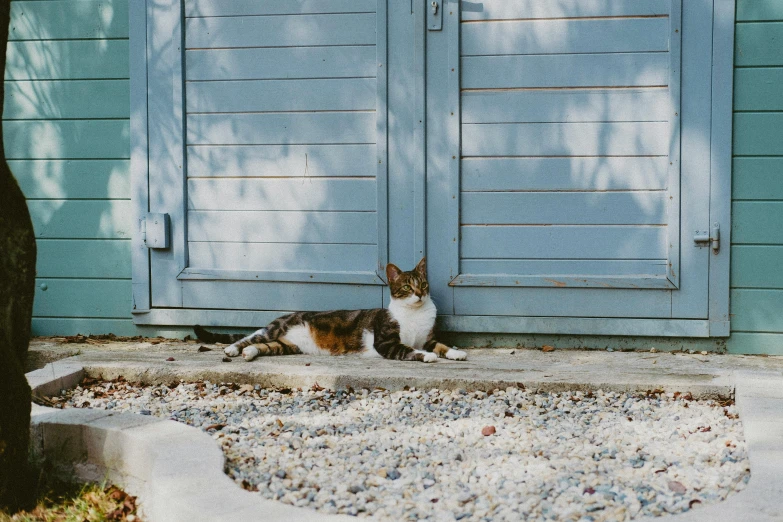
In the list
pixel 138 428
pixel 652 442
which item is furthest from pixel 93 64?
pixel 652 442

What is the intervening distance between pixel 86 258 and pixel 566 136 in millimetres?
2677

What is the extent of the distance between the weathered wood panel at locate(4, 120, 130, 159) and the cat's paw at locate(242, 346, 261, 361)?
1.38 m

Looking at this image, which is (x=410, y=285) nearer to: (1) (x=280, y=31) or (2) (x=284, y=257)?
(2) (x=284, y=257)

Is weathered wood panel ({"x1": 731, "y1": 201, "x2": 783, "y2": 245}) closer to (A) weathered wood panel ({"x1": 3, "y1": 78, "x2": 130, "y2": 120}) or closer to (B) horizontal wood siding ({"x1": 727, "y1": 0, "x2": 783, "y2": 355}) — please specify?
(B) horizontal wood siding ({"x1": 727, "y1": 0, "x2": 783, "y2": 355})

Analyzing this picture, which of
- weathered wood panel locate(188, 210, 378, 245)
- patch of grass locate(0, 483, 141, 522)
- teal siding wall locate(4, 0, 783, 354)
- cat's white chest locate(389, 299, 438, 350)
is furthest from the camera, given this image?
teal siding wall locate(4, 0, 783, 354)

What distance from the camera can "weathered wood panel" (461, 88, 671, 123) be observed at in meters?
3.90

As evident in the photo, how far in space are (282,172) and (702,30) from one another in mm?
2204

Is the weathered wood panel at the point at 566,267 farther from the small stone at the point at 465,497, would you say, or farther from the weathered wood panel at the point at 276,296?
the small stone at the point at 465,497

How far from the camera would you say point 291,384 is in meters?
3.40

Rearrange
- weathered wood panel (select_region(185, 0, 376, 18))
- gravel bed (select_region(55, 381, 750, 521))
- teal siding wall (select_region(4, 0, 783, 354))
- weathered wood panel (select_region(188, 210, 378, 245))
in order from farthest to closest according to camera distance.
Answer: teal siding wall (select_region(4, 0, 783, 354)) → weathered wood panel (select_region(188, 210, 378, 245)) → weathered wood panel (select_region(185, 0, 376, 18)) → gravel bed (select_region(55, 381, 750, 521))

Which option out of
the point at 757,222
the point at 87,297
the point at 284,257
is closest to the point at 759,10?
the point at 757,222

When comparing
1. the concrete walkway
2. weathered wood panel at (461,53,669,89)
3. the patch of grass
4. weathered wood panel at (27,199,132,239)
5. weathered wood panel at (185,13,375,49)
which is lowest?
the patch of grass

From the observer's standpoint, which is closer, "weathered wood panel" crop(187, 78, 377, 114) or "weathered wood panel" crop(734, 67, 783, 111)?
"weathered wood panel" crop(734, 67, 783, 111)

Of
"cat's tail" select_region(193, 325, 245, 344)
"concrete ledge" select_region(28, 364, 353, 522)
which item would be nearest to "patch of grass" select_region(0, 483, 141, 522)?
"concrete ledge" select_region(28, 364, 353, 522)
